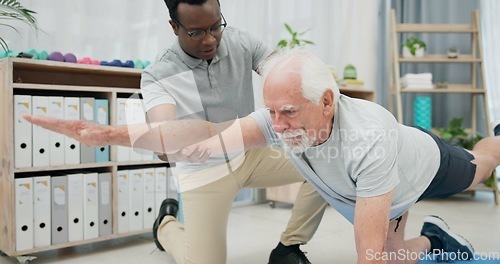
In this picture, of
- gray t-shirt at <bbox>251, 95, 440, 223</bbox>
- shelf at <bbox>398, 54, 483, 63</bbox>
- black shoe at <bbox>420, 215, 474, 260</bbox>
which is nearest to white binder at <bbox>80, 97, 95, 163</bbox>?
gray t-shirt at <bbox>251, 95, 440, 223</bbox>

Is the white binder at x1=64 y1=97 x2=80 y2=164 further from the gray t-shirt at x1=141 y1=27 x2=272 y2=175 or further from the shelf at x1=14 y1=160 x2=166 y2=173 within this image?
the gray t-shirt at x1=141 y1=27 x2=272 y2=175

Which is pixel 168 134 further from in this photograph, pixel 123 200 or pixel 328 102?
pixel 123 200

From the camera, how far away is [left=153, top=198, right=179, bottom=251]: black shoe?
7.35 ft

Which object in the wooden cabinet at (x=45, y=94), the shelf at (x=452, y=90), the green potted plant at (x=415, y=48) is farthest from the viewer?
the green potted plant at (x=415, y=48)

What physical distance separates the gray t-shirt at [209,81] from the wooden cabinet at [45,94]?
0.66m

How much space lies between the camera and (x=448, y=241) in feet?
6.44

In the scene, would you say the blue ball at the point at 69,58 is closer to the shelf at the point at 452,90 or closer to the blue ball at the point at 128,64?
the blue ball at the point at 128,64

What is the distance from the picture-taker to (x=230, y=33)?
1847mm

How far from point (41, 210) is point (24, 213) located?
3.0 inches

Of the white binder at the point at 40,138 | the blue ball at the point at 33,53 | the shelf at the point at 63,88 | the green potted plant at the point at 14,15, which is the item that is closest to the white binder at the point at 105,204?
the white binder at the point at 40,138

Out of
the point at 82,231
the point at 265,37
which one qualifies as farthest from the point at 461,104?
the point at 82,231

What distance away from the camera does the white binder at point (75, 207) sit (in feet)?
7.30

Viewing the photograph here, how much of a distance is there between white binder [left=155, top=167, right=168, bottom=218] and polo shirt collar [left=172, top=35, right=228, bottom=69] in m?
0.95

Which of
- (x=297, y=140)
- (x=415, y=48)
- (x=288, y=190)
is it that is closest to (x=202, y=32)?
(x=297, y=140)
